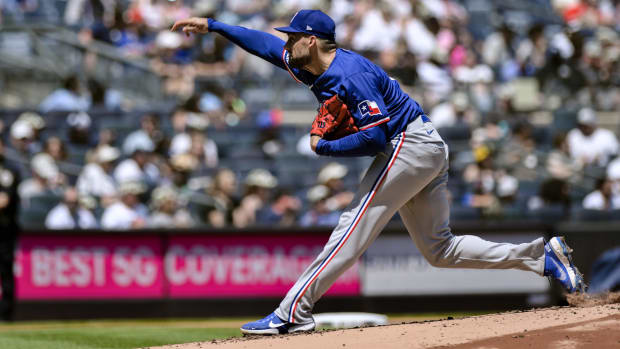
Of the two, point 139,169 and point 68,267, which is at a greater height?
point 139,169

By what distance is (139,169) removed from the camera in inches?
456

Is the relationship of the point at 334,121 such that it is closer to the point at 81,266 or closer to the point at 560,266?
the point at 560,266

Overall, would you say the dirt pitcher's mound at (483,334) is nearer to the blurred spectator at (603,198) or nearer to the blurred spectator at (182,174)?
the blurred spectator at (182,174)

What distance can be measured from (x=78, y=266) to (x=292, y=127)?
3652 mm

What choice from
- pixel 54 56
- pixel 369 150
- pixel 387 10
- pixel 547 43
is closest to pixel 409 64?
pixel 387 10

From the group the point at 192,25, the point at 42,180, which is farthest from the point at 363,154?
the point at 42,180

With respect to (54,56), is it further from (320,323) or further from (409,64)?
(320,323)

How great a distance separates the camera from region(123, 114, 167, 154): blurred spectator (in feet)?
39.6

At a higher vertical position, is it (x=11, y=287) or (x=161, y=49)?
(x=161, y=49)

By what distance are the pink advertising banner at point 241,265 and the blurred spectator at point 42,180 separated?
185 cm

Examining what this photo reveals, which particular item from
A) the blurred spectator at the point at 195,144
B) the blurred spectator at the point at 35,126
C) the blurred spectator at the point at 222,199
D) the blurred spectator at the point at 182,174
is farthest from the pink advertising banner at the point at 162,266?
the blurred spectator at the point at 35,126

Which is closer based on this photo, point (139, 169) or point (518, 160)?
point (139, 169)

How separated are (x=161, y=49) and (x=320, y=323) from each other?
668 cm

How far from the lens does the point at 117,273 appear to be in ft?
34.7
